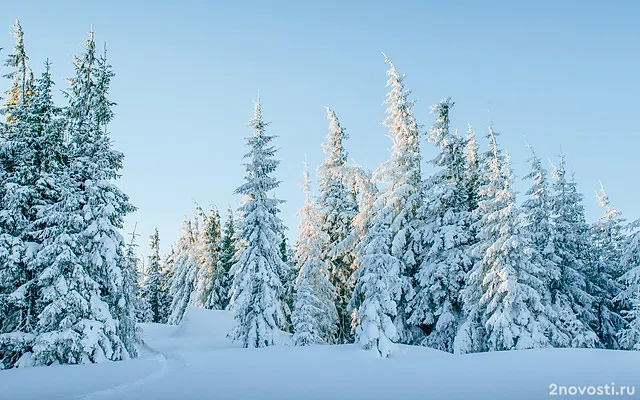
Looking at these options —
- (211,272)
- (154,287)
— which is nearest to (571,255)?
(211,272)

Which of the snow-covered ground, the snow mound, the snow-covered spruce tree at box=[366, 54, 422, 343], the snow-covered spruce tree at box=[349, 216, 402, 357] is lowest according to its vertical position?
the snow mound

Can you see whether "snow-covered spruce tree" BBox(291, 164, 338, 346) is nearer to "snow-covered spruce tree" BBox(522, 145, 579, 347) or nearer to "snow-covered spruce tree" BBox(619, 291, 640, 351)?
"snow-covered spruce tree" BBox(522, 145, 579, 347)

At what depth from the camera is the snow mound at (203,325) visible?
108ft

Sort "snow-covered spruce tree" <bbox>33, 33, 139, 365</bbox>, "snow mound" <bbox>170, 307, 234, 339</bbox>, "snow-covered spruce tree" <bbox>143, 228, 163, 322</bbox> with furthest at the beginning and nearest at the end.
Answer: "snow-covered spruce tree" <bbox>143, 228, 163, 322</bbox> < "snow mound" <bbox>170, 307, 234, 339</bbox> < "snow-covered spruce tree" <bbox>33, 33, 139, 365</bbox>

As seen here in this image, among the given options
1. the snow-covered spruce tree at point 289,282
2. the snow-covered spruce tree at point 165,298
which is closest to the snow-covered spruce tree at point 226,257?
the snow-covered spruce tree at point 289,282

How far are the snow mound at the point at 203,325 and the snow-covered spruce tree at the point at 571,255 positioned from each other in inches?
884

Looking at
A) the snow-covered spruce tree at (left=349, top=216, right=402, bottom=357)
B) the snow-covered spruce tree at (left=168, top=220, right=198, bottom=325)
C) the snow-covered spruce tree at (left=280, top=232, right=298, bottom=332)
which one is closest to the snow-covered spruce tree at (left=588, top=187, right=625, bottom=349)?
the snow-covered spruce tree at (left=349, top=216, right=402, bottom=357)

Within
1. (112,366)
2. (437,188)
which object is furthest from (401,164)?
(112,366)

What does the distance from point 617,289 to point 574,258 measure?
397 cm

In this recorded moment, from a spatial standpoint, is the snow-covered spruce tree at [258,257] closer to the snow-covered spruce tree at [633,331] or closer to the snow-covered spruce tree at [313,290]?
the snow-covered spruce tree at [313,290]

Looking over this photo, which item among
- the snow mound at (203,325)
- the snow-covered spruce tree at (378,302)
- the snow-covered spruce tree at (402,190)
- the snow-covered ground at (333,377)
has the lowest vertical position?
the snow mound at (203,325)

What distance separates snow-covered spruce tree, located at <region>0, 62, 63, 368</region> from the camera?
57.0 ft

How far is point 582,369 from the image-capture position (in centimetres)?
1195

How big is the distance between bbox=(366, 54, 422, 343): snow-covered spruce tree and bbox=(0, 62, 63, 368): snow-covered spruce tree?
54.4 feet
